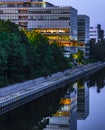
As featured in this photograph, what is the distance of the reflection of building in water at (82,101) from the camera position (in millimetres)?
61125

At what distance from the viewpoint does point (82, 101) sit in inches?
3024

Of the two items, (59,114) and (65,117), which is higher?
(59,114)

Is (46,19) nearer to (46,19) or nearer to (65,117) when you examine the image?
(46,19)

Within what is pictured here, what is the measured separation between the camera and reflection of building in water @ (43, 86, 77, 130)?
52.7m

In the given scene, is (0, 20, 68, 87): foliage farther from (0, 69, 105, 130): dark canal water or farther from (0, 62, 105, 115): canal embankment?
(0, 69, 105, 130): dark canal water

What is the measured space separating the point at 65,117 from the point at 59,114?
1.13 m

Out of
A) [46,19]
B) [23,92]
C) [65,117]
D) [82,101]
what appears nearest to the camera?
[65,117]

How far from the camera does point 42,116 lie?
56656 mm

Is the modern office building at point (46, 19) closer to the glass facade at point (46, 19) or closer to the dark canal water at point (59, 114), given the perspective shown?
the glass facade at point (46, 19)

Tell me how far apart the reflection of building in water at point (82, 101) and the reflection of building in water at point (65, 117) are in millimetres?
731

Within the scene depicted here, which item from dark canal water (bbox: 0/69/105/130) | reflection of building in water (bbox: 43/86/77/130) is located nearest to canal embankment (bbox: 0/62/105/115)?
dark canal water (bbox: 0/69/105/130)

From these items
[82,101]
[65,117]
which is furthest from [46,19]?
[65,117]

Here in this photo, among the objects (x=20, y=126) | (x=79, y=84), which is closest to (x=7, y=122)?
(x=20, y=126)

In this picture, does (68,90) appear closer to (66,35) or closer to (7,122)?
(7,122)
